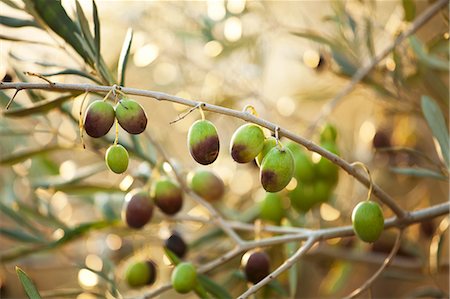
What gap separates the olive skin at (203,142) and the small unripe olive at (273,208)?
59 centimetres

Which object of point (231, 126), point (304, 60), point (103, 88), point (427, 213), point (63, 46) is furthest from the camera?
point (231, 126)

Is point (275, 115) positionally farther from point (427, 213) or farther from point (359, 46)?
point (427, 213)

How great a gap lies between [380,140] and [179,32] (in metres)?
0.58

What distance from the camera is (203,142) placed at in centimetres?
74

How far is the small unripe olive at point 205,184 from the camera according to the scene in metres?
1.20

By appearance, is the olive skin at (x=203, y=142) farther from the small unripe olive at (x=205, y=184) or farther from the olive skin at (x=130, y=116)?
the small unripe olive at (x=205, y=184)

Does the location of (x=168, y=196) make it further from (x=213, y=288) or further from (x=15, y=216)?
(x=15, y=216)

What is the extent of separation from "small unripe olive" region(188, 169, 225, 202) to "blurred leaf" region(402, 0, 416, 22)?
49cm

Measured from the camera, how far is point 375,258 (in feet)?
4.77

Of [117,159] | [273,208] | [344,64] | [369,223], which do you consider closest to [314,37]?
[344,64]

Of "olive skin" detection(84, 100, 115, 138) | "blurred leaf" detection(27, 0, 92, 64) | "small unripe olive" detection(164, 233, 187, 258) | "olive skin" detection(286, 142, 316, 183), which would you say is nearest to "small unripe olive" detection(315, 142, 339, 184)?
"olive skin" detection(286, 142, 316, 183)

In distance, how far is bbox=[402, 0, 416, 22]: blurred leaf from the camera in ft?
4.16

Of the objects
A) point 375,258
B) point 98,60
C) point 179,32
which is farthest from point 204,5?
point 98,60

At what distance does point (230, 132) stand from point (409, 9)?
65cm
